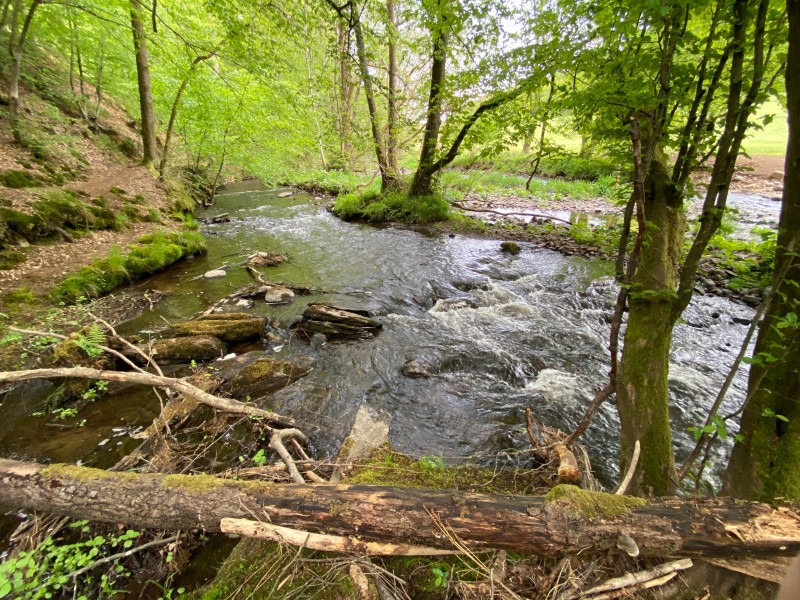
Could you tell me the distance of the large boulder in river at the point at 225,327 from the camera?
5.34 metres

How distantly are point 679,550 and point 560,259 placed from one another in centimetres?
847

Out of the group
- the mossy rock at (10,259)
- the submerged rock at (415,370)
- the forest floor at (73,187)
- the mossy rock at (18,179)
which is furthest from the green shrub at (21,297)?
the submerged rock at (415,370)

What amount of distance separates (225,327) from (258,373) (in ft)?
4.92

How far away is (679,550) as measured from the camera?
158 cm

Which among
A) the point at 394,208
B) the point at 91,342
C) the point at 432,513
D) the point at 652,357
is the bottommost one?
the point at 432,513

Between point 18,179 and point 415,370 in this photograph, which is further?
point 18,179

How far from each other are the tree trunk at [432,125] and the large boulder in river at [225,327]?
7495 millimetres

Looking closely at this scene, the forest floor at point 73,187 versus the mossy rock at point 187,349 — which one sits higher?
the forest floor at point 73,187

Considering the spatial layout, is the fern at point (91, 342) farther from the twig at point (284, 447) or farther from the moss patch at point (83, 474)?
the twig at point (284, 447)

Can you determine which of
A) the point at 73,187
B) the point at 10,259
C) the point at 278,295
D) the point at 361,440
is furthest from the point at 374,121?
the point at 361,440

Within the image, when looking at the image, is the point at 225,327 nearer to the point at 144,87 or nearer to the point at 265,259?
the point at 265,259

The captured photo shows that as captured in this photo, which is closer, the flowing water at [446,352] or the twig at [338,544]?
the twig at [338,544]

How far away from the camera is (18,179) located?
7.38 meters

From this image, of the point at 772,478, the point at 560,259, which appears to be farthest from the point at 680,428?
the point at 560,259
